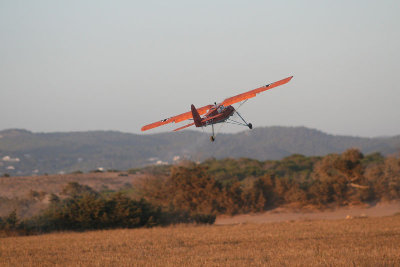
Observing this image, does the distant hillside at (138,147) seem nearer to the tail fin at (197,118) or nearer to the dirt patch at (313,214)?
the dirt patch at (313,214)

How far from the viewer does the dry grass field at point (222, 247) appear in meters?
15.6

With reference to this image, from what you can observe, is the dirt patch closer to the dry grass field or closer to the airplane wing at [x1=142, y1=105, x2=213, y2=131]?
the dry grass field

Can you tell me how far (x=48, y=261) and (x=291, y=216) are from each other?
73.8 feet

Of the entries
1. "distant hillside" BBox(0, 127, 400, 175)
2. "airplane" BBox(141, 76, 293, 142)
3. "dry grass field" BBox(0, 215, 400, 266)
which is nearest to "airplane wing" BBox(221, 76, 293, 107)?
"airplane" BBox(141, 76, 293, 142)

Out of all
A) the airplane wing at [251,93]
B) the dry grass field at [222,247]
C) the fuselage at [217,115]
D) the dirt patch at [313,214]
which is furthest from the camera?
the dirt patch at [313,214]

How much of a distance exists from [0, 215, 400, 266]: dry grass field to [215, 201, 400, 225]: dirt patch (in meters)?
9.33

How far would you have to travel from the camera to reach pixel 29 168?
130750mm

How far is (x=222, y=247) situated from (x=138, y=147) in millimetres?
141944

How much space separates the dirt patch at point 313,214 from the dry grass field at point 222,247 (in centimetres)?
933

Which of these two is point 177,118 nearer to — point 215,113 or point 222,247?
point 215,113

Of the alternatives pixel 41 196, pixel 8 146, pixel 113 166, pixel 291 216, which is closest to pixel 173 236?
pixel 291 216

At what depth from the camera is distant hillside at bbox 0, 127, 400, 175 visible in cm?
13288

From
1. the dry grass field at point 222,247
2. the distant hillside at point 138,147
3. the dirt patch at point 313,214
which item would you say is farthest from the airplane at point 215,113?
the distant hillside at point 138,147

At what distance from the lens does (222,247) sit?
61.6ft
